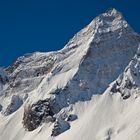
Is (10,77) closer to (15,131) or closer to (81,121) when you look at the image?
(15,131)

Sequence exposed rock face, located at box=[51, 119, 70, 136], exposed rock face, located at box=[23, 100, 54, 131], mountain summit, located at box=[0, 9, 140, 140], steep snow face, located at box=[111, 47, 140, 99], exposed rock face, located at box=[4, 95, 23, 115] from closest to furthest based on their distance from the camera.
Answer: mountain summit, located at box=[0, 9, 140, 140], exposed rock face, located at box=[51, 119, 70, 136], steep snow face, located at box=[111, 47, 140, 99], exposed rock face, located at box=[23, 100, 54, 131], exposed rock face, located at box=[4, 95, 23, 115]

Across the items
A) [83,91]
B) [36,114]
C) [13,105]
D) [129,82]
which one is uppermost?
[13,105]

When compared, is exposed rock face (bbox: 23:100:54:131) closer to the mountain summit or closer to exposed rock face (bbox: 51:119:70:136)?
the mountain summit

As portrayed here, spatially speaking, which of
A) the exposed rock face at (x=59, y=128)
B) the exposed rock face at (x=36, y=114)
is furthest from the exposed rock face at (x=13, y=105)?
the exposed rock face at (x=59, y=128)

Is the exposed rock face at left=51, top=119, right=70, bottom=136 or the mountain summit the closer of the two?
the mountain summit

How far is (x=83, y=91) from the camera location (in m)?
156

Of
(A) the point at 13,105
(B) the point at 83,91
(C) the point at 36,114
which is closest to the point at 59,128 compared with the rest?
(C) the point at 36,114

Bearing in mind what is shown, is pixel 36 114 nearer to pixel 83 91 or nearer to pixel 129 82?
pixel 83 91

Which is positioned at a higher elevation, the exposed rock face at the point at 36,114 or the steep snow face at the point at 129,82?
the exposed rock face at the point at 36,114

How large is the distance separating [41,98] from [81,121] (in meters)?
18.5

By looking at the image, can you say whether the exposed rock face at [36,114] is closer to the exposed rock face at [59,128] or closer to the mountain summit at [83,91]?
the mountain summit at [83,91]

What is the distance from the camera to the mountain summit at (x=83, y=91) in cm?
14138

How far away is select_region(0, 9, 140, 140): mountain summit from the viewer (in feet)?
464

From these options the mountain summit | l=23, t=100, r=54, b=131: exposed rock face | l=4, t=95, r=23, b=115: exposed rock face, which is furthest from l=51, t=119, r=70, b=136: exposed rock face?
l=4, t=95, r=23, b=115: exposed rock face
